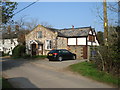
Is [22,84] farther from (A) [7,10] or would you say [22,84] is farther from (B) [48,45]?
(B) [48,45]

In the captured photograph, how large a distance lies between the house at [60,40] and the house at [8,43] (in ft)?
35.2

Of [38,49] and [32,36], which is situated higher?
[32,36]

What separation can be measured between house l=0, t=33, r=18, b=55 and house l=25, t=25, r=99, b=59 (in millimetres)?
10731

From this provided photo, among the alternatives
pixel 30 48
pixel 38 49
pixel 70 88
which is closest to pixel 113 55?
pixel 70 88

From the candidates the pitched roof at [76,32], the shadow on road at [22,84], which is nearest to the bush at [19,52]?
the pitched roof at [76,32]

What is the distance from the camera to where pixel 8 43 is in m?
38.3

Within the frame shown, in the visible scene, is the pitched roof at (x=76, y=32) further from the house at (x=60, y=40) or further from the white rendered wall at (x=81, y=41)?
the white rendered wall at (x=81, y=41)

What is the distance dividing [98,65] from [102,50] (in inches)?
47.2

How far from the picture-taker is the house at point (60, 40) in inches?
934

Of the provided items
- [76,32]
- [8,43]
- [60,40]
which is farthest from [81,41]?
[8,43]

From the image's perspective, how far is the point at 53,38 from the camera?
80.0 feet

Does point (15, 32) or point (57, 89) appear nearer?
point (57, 89)

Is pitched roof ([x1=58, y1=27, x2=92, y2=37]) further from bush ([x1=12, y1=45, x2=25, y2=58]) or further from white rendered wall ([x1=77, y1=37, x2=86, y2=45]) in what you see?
bush ([x1=12, y1=45, x2=25, y2=58])

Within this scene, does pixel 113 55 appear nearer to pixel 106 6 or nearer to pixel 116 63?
pixel 116 63
